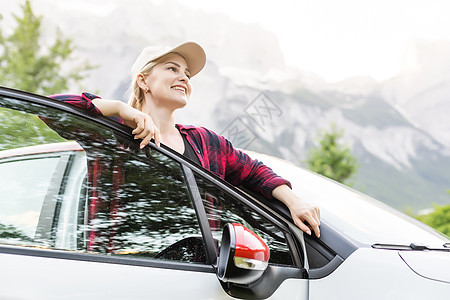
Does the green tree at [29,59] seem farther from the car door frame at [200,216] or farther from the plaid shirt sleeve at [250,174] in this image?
the car door frame at [200,216]

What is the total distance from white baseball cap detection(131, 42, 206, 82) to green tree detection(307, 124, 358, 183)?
33.8ft

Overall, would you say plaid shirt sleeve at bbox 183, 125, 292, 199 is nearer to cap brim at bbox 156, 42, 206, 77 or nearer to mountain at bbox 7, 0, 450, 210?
cap brim at bbox 156, 42, 206, 77

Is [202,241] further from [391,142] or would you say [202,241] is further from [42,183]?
[391,142]

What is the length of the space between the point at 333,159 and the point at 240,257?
11526 millimetres

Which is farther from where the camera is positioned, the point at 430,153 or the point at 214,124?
the point at 430,153

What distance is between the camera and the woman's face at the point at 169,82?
6.61ft

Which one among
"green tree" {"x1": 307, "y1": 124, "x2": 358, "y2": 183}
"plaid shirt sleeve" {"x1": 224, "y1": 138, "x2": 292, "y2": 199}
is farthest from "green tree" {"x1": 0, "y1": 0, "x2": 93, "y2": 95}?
"plaid shirt sleeve" {"x1": 224, "y1": 138, "x2": 292, "y2": 199}

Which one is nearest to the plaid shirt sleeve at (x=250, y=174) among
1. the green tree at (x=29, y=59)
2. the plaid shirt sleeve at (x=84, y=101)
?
the plaid shirt sleeve at (x=84, y=101)

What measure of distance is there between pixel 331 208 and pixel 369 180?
5057cm

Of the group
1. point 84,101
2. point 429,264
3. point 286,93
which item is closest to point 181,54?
point 84,101

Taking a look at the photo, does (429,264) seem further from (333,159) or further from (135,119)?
(333,159)

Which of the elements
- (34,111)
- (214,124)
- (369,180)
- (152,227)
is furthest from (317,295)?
(369,180)

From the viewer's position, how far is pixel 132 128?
143cm

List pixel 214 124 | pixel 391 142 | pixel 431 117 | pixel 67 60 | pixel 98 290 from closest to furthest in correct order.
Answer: pixel 98 290, pixel 67 60, pixel 214 124, pixel 391 142, pixel 431 117
